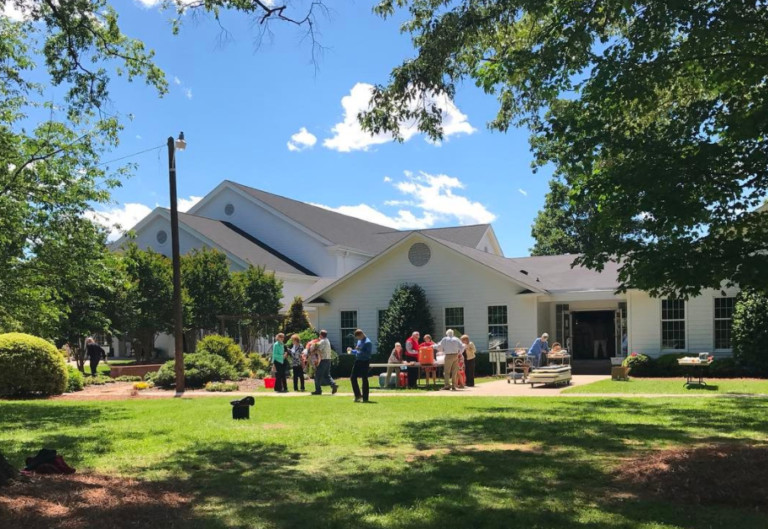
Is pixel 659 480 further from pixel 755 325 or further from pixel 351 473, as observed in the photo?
pixel 755 325

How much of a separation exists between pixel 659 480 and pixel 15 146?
1458 cm

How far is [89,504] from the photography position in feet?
20.5

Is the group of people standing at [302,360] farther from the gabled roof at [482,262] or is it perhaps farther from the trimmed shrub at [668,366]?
the trimmed shrub at [668,366]

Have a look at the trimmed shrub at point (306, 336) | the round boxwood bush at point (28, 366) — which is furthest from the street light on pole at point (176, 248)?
the trimmed shrub at point (306, 336)

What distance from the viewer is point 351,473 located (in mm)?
7691

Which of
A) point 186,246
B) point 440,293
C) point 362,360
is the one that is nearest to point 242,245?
point 186,246

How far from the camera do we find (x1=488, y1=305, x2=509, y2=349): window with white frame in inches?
1011

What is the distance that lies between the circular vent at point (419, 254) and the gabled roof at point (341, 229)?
31.7 feet

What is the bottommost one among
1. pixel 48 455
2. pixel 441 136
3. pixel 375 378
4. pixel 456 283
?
pixel 375 378

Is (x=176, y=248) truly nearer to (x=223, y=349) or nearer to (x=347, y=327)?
(x=223, y=349)

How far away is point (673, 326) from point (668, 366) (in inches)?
76.6

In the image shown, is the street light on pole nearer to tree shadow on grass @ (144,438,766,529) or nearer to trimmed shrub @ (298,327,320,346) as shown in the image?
trimmed shrub @ (298,327,320,346)

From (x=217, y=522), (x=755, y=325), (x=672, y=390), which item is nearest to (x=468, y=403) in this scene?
(x=672, y=390)

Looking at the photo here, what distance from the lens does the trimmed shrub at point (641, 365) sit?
22516 mm
